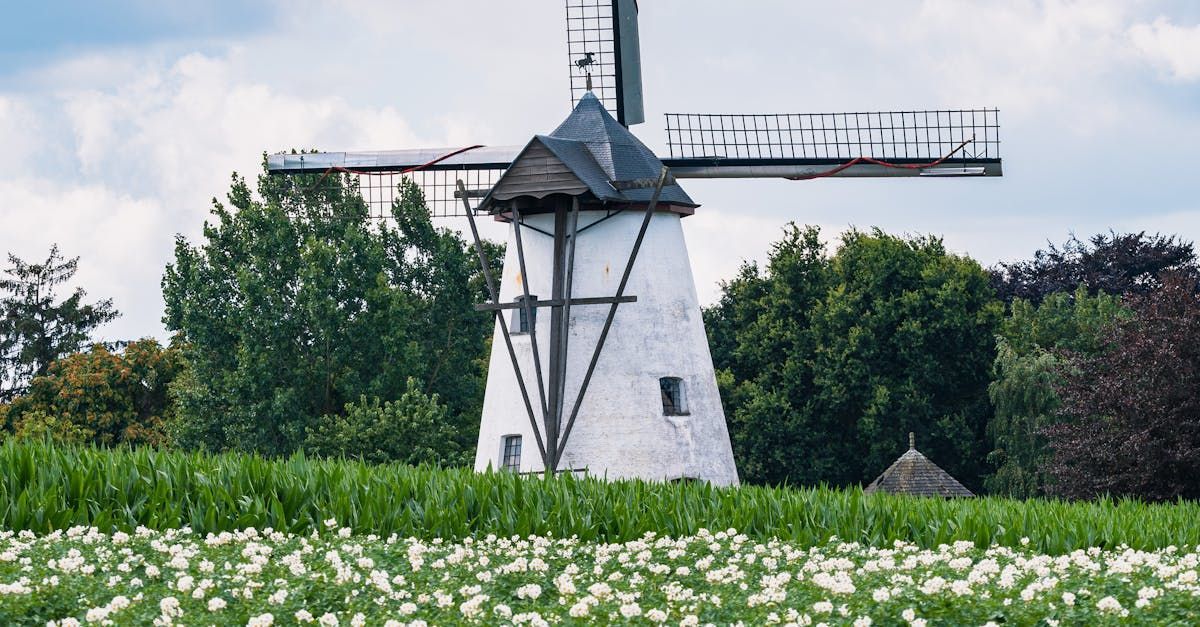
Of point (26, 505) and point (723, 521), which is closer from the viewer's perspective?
point (26, 505)

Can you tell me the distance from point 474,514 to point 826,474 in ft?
105

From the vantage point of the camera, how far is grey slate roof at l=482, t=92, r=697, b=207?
28.7m

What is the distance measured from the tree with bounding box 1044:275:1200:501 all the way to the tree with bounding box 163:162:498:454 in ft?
55.2

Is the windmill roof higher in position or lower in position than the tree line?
lower

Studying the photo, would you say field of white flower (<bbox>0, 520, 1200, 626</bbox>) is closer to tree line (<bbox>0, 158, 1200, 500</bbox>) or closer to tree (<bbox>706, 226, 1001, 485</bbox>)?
tree line (<bbox>0, 158, 1200, 500</bbox>)

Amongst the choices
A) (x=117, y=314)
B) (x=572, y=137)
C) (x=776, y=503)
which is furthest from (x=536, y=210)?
(x=117, y=314)

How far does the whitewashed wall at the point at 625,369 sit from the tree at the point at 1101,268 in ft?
102

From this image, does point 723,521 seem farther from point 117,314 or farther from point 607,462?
point 117,314

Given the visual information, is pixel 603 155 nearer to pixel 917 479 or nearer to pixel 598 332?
pixel 598 332

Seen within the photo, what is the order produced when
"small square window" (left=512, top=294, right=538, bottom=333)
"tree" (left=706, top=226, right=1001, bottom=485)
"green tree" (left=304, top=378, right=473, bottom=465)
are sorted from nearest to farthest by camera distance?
"small square window" (left=512, top=294, right=538, bottom=333) < "green tree" (left=304, top=378, right=473, bottom=465) < "tree" (left=706, top=226, right=1001, bottom=485)

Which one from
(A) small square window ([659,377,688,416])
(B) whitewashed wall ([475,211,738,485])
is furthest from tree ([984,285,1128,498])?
(A) small square window ([659,377,688,416])

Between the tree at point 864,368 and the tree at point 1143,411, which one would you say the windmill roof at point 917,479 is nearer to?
the tree at point 1143,411

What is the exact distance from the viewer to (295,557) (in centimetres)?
1098

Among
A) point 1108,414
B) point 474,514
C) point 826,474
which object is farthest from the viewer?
point 826,474
